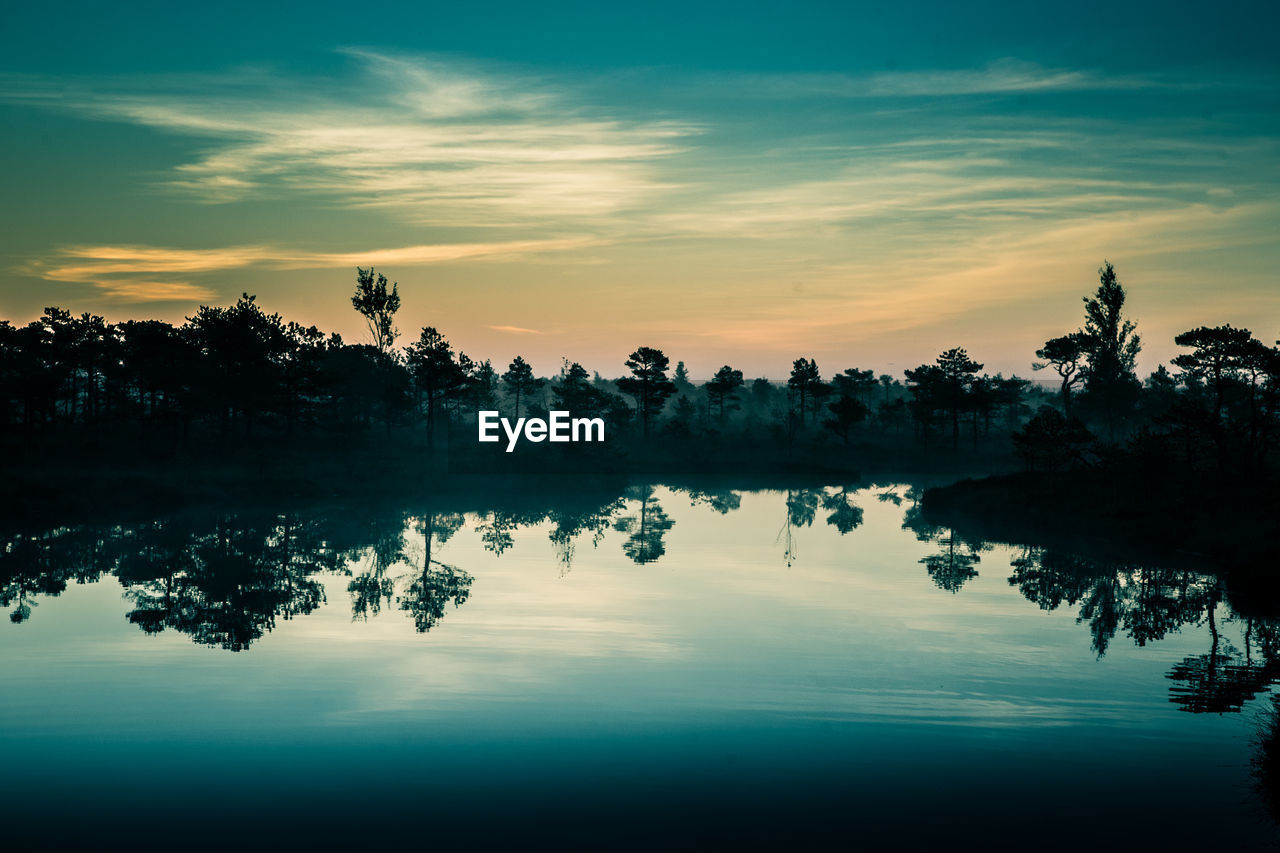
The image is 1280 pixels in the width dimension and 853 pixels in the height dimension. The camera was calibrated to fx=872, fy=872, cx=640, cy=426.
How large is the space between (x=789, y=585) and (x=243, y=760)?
1610 cm

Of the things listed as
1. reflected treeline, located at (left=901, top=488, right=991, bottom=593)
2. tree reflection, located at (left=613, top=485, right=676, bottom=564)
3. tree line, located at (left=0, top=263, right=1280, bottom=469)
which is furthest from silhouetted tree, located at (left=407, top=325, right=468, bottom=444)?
reflected treeline, located at (left=901, top=488, right=991, bottom=593)

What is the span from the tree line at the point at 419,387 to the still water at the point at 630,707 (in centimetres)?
1894

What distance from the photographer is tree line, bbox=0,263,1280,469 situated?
39750 millimetres

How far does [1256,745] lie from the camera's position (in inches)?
421

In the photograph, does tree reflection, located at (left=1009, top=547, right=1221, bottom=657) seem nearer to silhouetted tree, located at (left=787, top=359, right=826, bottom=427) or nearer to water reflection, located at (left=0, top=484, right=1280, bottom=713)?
water reflection, located at (left=0, top=484, right=1280, bottom=713)

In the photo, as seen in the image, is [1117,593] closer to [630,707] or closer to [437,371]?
[630,707]

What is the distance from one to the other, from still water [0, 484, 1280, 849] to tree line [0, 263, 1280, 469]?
18937 millimetres

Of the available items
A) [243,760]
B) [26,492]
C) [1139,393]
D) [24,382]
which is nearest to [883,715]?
[243,760]

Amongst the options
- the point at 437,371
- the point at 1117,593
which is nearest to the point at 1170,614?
the point at 1117,593

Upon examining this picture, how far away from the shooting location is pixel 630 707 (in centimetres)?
1240

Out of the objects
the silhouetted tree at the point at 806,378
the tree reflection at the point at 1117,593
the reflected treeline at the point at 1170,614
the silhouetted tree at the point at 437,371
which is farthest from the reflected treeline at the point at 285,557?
the silhouetted tree at the point at 806,378

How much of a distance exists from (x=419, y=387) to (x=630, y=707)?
75.9 m

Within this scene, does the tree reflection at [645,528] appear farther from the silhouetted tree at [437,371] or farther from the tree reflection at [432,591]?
the silhouetted tree at [437,371]

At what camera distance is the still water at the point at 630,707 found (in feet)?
28.5
